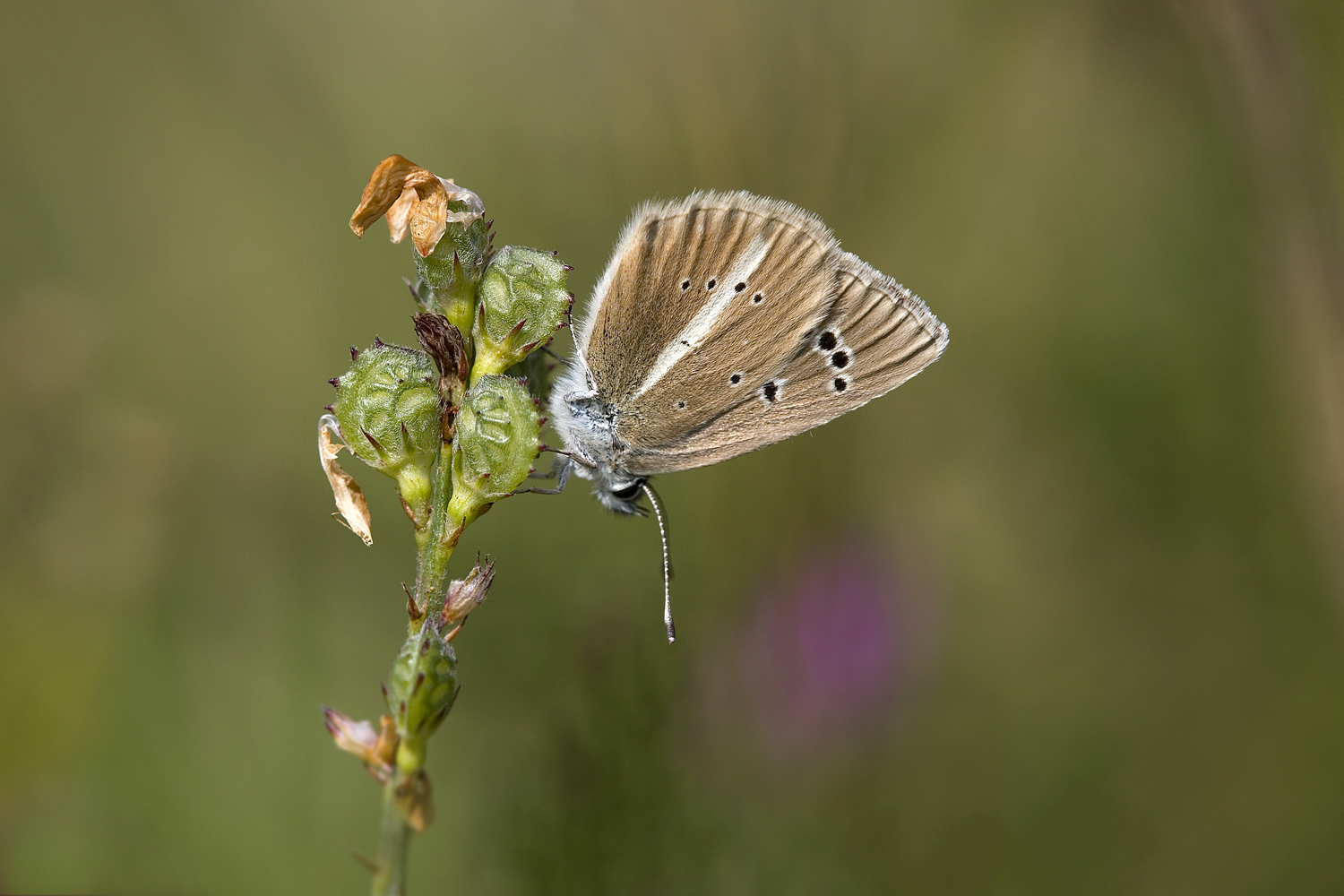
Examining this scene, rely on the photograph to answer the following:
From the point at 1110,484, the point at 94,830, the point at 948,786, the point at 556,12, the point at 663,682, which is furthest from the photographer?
the point at 556,12

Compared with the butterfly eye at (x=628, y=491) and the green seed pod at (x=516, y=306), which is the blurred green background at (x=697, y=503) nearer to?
the butterfly eye at (x=628, y=491)

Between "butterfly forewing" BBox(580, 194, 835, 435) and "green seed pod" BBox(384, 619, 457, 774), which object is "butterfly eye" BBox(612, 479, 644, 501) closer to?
"butterfly forewing" BBox(580, 194, 835, 435)

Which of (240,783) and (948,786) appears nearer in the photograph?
(240,783)

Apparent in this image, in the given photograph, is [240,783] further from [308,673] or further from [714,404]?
[714,404]

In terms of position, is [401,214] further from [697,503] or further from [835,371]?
[697,503]

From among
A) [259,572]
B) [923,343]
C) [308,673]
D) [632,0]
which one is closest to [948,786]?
[923,343]

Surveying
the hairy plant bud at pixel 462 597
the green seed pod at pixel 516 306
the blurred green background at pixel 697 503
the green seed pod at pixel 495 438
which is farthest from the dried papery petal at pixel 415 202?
the blurred green background at pixel 697 503

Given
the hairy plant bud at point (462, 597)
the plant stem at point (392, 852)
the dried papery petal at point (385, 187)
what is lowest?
the plant stem at point (392, 852)
